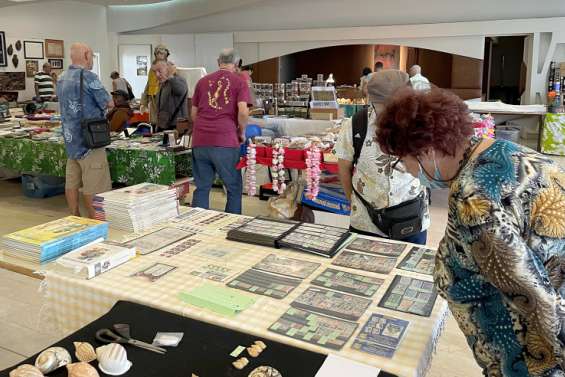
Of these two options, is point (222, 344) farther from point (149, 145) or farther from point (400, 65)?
point (400, 65)

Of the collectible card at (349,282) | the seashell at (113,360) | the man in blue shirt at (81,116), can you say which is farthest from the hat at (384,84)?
the man in blue shirt at (81,116)

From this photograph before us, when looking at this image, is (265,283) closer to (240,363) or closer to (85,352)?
(240,363)

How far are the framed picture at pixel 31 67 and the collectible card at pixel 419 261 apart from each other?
39.0 ft

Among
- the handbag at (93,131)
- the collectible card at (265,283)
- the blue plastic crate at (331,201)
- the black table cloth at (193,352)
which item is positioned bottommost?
the blue plastic crate at (331,201)

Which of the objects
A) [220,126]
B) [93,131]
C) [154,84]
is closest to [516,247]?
[220,126]

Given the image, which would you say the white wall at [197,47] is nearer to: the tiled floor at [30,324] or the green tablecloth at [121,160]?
the green tablecloth at [121,160]

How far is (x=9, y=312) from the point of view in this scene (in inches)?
126

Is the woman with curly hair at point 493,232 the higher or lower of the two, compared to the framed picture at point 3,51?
lower

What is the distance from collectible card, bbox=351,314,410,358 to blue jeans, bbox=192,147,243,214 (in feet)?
8.67

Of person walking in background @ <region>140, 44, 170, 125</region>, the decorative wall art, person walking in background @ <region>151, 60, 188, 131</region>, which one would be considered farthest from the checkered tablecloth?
the decorative wall art

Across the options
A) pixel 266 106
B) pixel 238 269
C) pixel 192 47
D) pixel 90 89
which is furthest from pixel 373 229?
pixel 192 47

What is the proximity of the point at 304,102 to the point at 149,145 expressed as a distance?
4.17m

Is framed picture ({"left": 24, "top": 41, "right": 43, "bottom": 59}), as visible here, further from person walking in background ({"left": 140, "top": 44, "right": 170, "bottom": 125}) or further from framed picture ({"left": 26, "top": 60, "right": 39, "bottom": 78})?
person walking in background ({"left": 140, "top": 44, "right": 170, "bottom": 125})

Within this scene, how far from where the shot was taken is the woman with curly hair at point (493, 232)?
3.51ft
